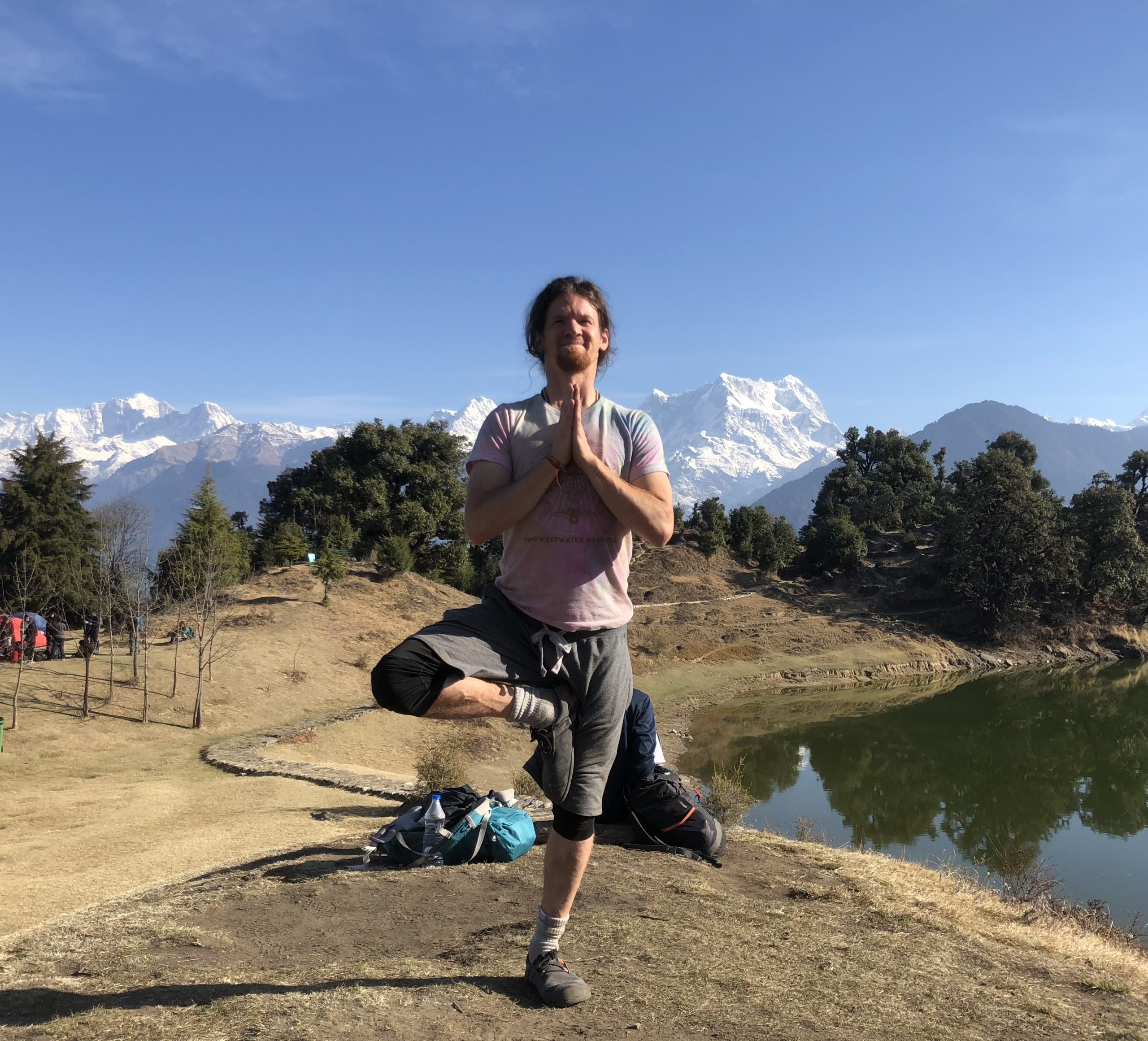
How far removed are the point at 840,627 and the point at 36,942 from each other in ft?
112

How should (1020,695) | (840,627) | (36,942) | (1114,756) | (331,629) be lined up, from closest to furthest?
(36,942)
(1114,756)
(331,629)
(1020,695)
(840,627)

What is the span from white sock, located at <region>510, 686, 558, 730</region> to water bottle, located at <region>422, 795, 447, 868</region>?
305 cm

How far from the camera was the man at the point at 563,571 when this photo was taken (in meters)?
2.64

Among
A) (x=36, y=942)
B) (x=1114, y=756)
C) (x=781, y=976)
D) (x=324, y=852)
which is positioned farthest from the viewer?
(x=1114, y=756)

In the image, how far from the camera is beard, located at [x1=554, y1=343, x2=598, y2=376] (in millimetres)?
2826

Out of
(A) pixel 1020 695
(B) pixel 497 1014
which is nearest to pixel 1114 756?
(A) pixel 1020 695

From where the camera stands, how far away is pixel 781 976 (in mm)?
3342

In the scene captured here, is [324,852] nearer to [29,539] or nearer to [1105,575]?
[29,539]

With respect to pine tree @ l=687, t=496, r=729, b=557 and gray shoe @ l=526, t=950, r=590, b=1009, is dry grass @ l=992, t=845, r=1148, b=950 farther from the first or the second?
pine tree @ l=687, t=496, r=729, b=557

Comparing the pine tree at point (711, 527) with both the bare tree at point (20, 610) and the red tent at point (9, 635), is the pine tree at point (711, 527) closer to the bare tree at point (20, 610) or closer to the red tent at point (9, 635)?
the bare tree at point (20, 610)

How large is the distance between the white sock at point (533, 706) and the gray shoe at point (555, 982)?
923 mm

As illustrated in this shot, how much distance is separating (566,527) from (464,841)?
11.3ft

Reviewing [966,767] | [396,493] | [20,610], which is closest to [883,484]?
[396,493]

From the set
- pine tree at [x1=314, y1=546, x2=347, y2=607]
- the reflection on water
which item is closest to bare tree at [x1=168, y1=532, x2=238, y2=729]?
pine tree at [x1=314, y1=546, x2=347, y2=607]
